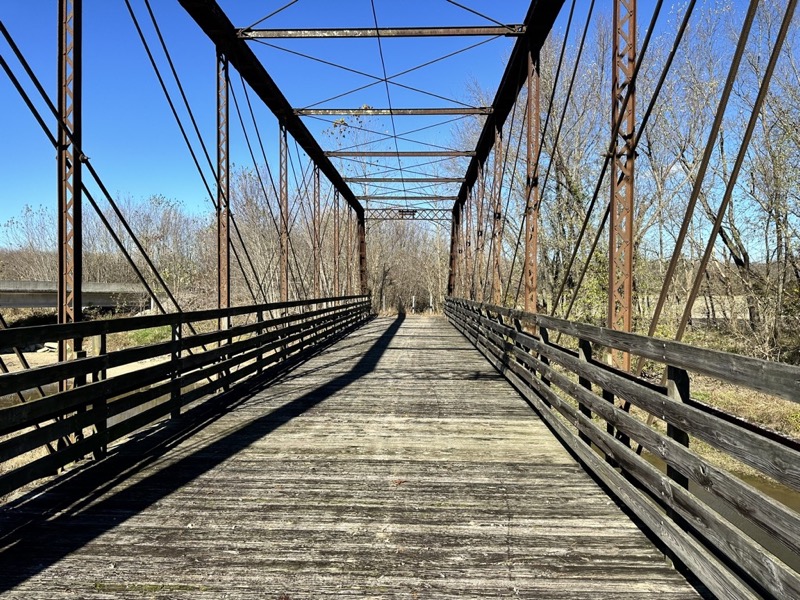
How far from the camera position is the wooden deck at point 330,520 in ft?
8.43

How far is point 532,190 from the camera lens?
9.13 meters

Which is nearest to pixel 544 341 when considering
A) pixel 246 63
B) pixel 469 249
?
pixel 246 63

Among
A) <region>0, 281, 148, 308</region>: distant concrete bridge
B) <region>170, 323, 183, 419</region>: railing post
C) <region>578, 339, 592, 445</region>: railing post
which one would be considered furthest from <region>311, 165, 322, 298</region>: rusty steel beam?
<region>0, 281, 148, 308</region>: distant concrete bridge

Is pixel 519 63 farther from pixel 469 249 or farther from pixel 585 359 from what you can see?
pixel 469 249

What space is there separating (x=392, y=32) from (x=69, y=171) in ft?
20.7

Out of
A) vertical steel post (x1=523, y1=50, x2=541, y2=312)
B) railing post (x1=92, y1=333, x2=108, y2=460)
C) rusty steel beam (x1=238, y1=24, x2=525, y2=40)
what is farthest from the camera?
rusty steel beam (x1=238, y1=24, x2=525, y2=40)

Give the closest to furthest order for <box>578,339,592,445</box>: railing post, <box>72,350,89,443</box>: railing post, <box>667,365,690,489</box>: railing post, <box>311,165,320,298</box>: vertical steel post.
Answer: <box>667,365,690,489</box>: railing post → <box>72,350,89,443</box>: railing post → <box>578,339,592,445</box>: railing post → <box>311,165,320,298</box>: vertical steel post

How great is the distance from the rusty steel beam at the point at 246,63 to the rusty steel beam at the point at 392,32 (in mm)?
449

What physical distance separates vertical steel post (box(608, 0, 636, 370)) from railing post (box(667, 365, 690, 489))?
2.57 metres

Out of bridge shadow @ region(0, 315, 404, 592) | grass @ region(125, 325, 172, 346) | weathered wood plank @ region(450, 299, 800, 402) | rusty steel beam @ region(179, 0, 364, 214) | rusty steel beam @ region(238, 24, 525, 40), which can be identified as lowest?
grass @ region(125, 325, 172, 346)

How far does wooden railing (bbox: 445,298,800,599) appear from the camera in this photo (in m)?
1.94

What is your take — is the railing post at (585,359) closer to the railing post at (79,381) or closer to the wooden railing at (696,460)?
the wooden railing at (696,460)

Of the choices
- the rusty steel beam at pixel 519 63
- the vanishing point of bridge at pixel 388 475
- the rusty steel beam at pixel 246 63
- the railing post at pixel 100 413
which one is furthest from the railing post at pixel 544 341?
the rusty steel beam at pixel 246 63

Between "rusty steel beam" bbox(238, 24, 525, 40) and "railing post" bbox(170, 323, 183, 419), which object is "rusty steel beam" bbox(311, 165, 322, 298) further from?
"railing post" bbox(170, 323, 183, 419)
